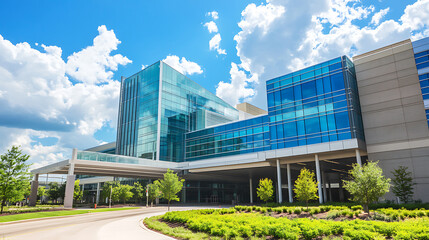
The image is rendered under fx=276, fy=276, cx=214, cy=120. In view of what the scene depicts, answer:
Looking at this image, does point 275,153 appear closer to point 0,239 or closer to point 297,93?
point 297,93

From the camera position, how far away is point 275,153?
36875 mm

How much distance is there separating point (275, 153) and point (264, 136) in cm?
901

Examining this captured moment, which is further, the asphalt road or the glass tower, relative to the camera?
the glass tower

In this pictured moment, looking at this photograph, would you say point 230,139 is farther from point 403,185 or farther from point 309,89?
point 403,185

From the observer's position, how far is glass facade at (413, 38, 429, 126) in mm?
29953

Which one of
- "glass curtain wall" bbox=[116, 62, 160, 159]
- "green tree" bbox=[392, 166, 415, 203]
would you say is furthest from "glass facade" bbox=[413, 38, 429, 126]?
"glass curtain wall" bbox=[116, 62, 160, 159]

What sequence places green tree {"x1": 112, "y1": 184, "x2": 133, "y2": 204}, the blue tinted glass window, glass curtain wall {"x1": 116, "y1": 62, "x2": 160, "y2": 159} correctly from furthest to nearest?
1. glass curtain wall {"x1": 116, "y1": 62, "x2": 160, "y2": 159}
2. green tree {"x1": 112, "y1": 184, "x2": 133, "y2": 204}
3. the blue tinted glass window

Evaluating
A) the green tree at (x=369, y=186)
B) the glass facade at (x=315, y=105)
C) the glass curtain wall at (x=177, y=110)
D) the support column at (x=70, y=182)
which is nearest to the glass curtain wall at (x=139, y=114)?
the glass curtain wall at (x=177, y=110)

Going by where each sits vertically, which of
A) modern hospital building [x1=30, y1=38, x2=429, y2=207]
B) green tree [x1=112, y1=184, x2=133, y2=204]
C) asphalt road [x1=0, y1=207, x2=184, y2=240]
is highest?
modern hospital building [x1=30, y1=38, x2=429, y2=207]

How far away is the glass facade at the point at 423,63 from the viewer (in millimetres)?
29953

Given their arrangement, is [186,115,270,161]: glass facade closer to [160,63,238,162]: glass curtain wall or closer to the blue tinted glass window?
[160,63,238,162]: glass curtain wall

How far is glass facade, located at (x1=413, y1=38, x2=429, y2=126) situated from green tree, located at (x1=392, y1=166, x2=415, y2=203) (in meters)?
6.51

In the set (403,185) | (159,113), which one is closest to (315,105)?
(403,185)

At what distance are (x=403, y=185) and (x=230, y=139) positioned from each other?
2797 centimetres
